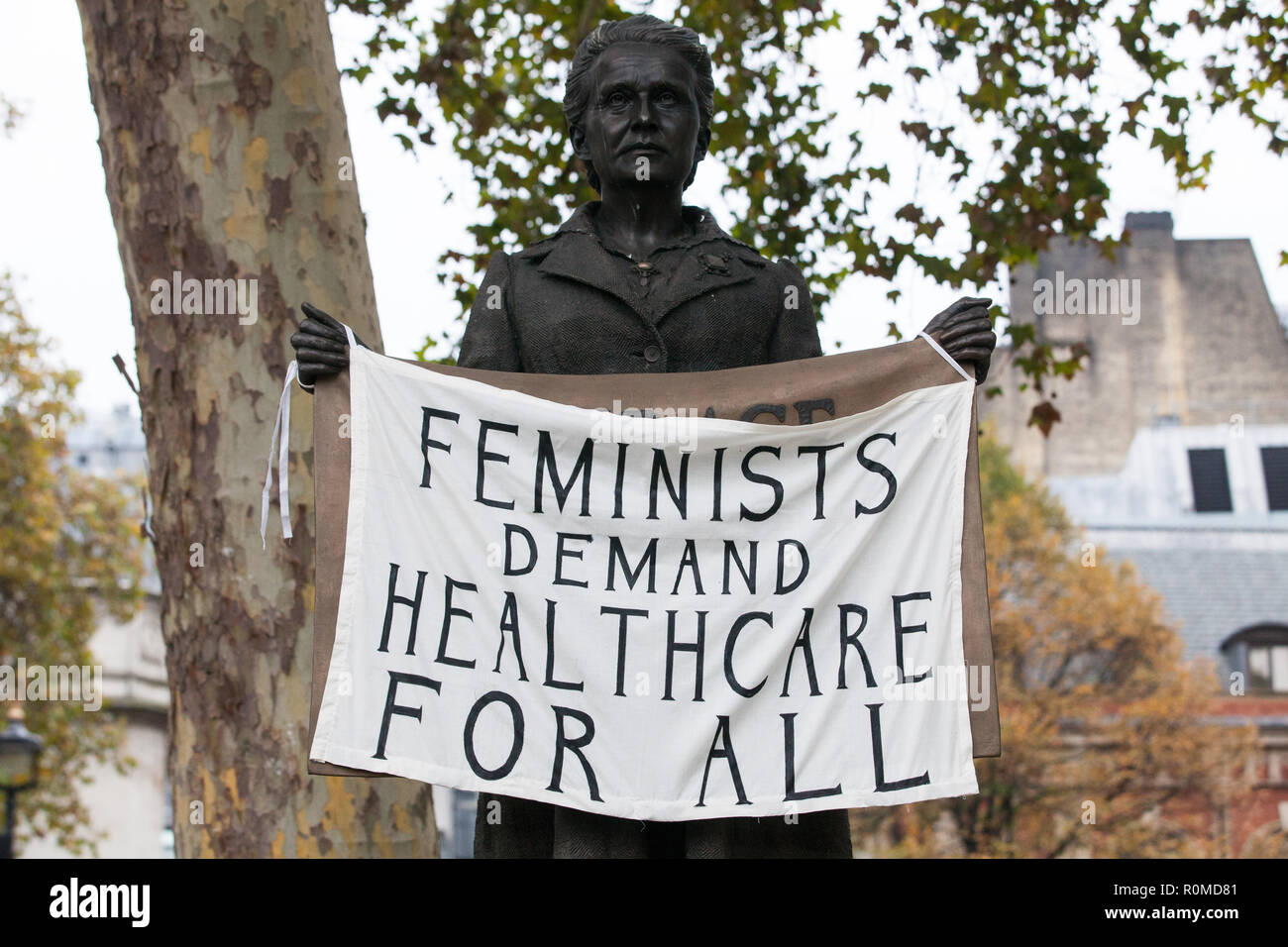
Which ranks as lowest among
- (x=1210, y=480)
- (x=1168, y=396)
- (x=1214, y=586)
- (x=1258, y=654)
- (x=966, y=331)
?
(x=966, y=331)

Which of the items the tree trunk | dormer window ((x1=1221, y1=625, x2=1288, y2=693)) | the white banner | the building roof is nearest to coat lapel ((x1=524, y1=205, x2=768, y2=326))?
the white banner

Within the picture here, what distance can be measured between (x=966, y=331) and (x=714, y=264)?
0.67 m

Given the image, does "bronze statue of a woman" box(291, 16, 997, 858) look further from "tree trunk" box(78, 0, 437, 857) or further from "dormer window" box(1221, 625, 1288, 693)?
"dormer window" box(1221, 625, 1288, 693)

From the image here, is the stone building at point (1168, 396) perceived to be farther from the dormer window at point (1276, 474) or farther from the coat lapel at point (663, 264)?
the coat lapel at point (663, 264)

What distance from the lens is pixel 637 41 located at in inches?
165

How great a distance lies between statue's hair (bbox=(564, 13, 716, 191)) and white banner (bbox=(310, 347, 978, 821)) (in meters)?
0.83

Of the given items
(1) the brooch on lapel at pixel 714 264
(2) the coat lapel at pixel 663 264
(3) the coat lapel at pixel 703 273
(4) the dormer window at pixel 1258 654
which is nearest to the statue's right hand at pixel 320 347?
(2) the coat lapel at pixel 663 264

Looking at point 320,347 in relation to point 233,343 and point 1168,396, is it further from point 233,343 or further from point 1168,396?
point 1168,396

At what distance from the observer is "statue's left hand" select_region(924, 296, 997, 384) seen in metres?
4.05

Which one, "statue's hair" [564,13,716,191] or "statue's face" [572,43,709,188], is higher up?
"statue's hair" [564,13,716,191]

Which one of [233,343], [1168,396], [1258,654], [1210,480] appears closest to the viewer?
[233,343]

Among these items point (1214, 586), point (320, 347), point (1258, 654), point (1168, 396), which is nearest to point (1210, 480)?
point (1168, 396)

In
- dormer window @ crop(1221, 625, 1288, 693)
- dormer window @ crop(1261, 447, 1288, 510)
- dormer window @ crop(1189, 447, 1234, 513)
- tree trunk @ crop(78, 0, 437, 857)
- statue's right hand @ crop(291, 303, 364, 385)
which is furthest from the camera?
dormer window @ crop(1261, 447, 1288, 510)
